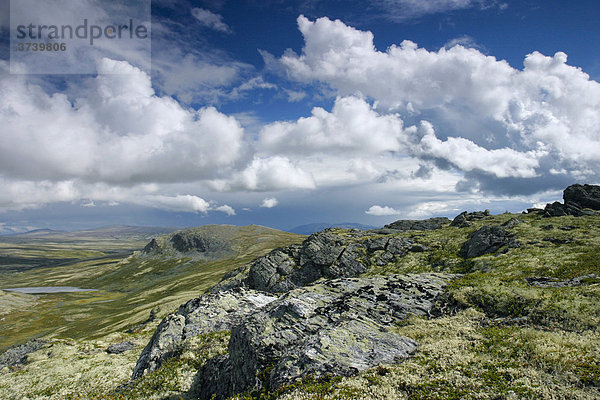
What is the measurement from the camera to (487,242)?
5572 centimetres

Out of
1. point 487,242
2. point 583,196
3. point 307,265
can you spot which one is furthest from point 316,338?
point 583,196

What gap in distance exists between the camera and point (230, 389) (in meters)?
19.1

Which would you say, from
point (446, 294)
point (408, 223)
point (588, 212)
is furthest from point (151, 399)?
point (408, 223)

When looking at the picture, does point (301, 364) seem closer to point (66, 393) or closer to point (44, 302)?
point (66, 393)

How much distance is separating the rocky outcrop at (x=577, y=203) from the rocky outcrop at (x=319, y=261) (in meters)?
43.1

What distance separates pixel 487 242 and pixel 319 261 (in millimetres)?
34508

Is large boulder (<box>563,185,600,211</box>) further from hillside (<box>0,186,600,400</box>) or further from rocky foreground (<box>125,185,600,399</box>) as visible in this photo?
rocky foreground (<box>125,185,600,399</box>)

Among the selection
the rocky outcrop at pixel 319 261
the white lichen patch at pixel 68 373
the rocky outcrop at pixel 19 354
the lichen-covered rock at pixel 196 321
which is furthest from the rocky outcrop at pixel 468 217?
the rocky outcrop at pixel 19 354

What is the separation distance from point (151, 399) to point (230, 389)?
667 cm

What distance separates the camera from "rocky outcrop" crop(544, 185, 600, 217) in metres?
74.7

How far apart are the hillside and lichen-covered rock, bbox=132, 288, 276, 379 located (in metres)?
0.17

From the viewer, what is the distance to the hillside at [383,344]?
14.0 meters

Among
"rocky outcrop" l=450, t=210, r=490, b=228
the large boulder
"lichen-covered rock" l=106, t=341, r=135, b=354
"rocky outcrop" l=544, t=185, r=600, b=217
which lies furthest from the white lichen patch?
the large boulder

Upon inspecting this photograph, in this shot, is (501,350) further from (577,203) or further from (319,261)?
(577,203)
